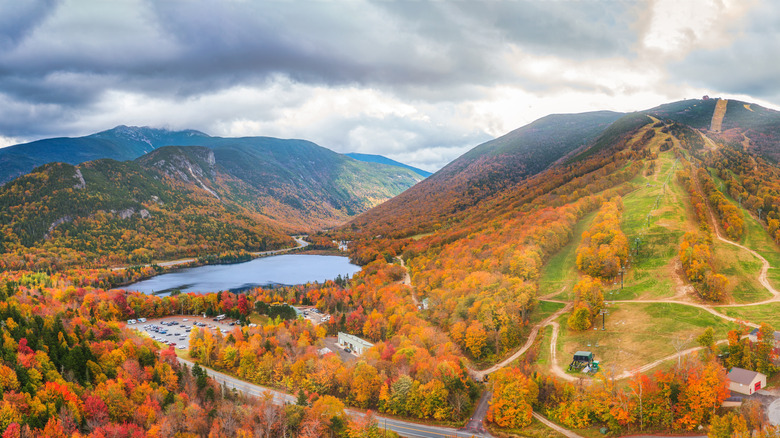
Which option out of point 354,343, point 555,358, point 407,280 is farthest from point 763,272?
point 407,280

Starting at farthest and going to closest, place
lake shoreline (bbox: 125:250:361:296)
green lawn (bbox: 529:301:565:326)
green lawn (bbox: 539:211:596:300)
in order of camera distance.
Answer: lake shoreline (bbox: 125:250:361:296), green lawn (bbox: 539:211:596:300), green lawn (bbox: 529:301:565:326)

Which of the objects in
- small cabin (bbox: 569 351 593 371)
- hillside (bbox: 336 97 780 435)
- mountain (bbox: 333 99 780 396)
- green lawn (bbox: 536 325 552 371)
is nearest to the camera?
hillside (bbox: 336 97 780 435)

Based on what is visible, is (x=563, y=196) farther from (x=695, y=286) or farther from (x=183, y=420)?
(x=183, y=420)

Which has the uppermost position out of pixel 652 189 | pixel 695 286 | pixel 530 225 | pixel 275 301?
pixel 652 189

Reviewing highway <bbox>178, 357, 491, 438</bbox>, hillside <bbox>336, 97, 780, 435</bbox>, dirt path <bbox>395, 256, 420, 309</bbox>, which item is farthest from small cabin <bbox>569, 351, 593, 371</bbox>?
dirt path <bbox>395, 256, 420, 309</bbox>

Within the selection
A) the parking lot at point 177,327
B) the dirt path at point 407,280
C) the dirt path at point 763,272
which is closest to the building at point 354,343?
the dirt path at point 407,280

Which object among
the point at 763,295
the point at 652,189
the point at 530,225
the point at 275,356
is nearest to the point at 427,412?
the point at 275,356

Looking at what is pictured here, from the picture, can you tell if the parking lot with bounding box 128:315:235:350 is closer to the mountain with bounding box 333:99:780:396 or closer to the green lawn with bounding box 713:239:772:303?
the mountain with bounding box 333:99:780:396
